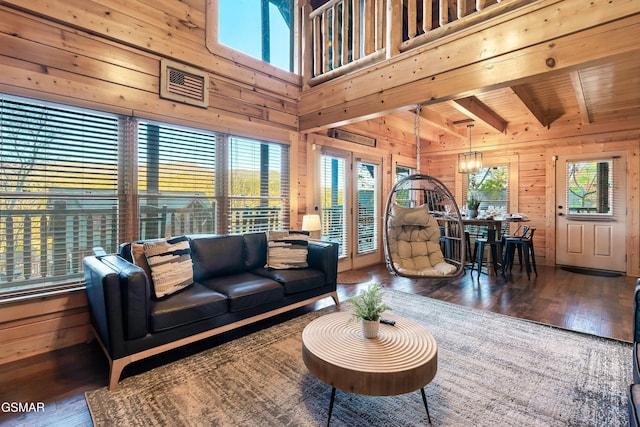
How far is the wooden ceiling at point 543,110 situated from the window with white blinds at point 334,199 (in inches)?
30.9

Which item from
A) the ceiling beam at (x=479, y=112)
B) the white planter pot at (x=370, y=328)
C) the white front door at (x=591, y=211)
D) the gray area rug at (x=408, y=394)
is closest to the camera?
the gray area rug at (x=408, y=394)

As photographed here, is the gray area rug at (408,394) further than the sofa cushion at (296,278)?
No

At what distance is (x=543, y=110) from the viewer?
17.8 feet

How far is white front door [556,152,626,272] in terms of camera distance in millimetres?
5230

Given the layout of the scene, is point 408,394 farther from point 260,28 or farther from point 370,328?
point 260,28

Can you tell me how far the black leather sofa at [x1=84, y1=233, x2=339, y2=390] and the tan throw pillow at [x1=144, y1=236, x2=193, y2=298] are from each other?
0.08 meters

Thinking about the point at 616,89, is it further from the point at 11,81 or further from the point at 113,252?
the point at 11,81

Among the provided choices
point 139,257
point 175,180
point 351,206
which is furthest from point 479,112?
point 139,257

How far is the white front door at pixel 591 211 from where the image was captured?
5230 millimetres

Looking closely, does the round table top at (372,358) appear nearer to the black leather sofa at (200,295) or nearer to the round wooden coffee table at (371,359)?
the round wooden coffee table at (371,359)

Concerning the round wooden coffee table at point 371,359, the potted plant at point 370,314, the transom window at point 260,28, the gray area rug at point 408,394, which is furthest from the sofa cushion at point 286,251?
the transom window at point 260,28

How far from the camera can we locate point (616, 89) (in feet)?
13.5

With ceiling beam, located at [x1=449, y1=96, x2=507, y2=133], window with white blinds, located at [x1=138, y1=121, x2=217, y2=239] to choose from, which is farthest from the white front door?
window with white blinds, located at [x1=138, y1=121, x2=217, y2=239]

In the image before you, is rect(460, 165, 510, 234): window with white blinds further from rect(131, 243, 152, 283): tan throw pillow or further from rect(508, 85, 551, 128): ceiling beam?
rect(131, 243, 152, 283): tan throw pillow
